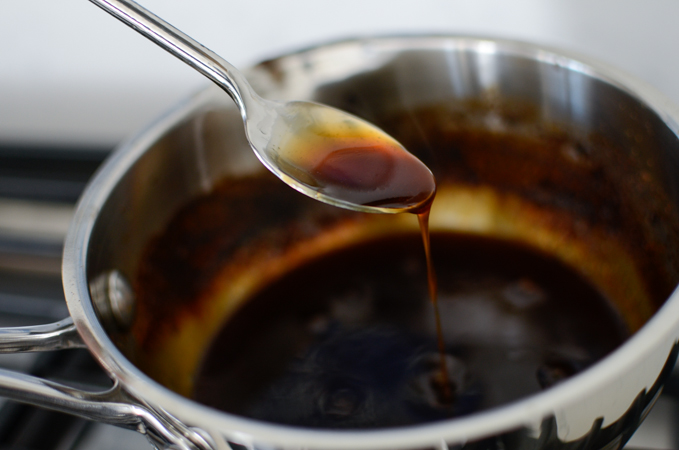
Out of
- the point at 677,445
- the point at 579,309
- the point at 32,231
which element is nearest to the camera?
the point at 677,445

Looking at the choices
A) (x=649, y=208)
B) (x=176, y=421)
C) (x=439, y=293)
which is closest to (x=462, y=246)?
(x=439, y=293)

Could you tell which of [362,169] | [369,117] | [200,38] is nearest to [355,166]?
[362,169]

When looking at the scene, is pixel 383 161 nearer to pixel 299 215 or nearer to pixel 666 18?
pixel 299 215

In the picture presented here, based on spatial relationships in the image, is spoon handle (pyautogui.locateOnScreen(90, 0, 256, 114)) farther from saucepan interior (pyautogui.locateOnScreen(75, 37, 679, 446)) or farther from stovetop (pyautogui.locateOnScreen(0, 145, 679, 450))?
stovetop (pyautogui.locateOnScreen(0, 145, 679, 450))

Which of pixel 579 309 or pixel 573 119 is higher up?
pixel 573 119

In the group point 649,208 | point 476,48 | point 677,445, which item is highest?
point 476,48

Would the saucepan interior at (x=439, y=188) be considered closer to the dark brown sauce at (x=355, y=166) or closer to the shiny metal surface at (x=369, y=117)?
the shiny metal surface at (x=369, y=117)

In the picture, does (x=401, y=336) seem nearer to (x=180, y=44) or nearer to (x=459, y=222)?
(x=459, y=222)
